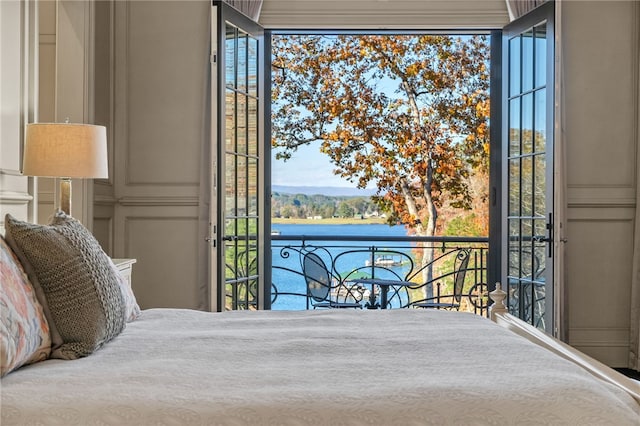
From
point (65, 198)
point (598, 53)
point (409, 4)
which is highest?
point (409, 4)

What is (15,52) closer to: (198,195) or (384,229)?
(198,195)

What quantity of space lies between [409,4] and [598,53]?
1322 mm

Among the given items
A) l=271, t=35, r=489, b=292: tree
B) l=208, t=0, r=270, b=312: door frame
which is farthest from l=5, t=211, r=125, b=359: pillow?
l=271, t=35, r=489, b=292: tree

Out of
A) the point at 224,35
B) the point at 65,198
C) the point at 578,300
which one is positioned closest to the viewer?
the point at 65,198

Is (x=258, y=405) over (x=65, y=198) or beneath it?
beneath

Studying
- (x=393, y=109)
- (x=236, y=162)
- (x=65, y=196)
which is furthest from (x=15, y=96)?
(x=393, y=109)

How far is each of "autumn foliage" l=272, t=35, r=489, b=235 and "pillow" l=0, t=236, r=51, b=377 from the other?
23.5ft

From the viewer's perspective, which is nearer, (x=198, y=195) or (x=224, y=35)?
(x=224, y=35)

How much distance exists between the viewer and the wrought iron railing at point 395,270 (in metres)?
6.21

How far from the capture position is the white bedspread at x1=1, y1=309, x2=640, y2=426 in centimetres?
127

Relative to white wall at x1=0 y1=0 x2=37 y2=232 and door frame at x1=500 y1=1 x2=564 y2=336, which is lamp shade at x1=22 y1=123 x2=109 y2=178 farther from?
door frame at x1=500 y1=1 x2=564 y2=336

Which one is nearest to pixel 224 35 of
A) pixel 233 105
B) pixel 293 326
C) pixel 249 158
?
pixel 233 105

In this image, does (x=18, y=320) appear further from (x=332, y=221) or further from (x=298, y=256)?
(x=298, y=256)

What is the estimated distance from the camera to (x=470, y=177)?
29.9ft
